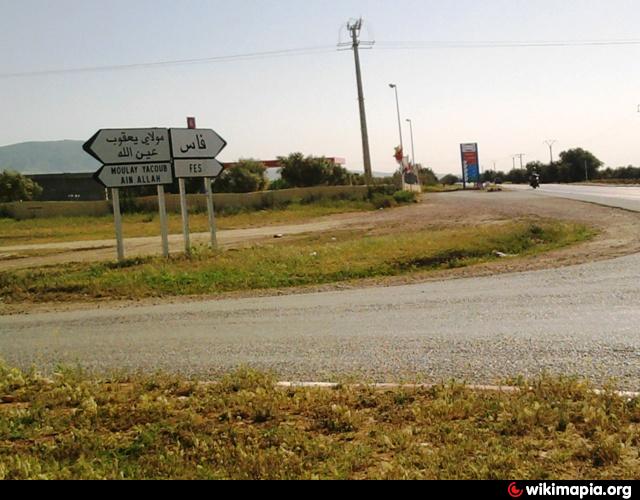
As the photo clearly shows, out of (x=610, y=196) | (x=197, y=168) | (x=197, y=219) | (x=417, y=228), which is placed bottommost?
(x=417, y=228)

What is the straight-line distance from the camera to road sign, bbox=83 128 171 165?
1575 cm

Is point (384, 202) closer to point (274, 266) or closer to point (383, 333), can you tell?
point (274, 266)

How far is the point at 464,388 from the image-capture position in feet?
15.9

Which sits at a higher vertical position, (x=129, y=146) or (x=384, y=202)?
(x=129, y=146)

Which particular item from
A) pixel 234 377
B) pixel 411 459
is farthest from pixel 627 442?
pixel 234 377

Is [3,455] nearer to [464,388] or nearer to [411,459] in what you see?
[411,459]

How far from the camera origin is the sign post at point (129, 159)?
1577 cm

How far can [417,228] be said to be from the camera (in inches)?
879

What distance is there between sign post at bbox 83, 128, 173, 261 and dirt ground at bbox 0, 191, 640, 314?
3170 millimetres

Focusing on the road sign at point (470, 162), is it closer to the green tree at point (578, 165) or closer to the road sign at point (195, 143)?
the road sign at point (195, 143)

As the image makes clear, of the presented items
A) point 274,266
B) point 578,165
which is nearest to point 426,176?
point 578,165
